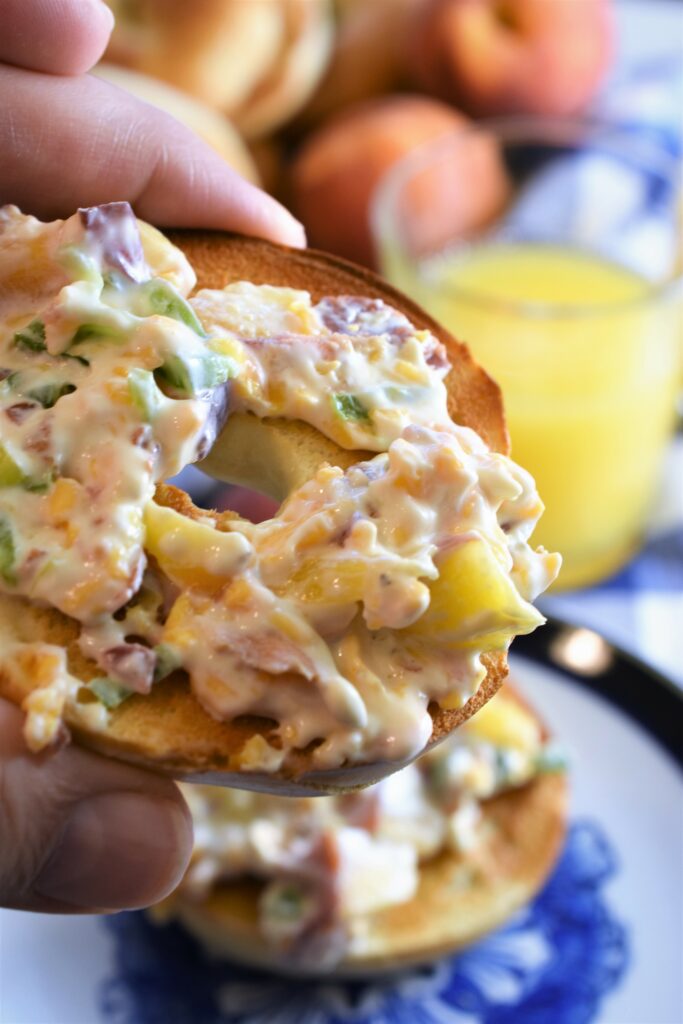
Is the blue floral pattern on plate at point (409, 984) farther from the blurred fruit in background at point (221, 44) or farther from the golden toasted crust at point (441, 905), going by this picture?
the blurred fruit in background at point (221, 44)

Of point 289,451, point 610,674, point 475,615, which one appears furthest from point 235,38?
point 475,615

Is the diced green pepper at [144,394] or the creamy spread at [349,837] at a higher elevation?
the diced green pepper at [144,394]

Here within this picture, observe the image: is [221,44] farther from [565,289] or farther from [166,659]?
[166,659]

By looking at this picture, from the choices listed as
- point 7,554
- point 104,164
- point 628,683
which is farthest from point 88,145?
point 628,683

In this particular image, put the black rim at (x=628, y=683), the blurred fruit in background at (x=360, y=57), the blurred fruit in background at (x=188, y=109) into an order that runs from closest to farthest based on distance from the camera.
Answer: the black rim at (x=628, y=683) → the blurred fruit in background at (x=188, y=109) → the blurred fruit in background at (x=360, y=57)

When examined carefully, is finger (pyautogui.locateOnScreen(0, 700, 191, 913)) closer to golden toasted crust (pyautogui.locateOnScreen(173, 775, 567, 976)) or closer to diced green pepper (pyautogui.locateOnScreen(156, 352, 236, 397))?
diced green pepper (pyautogui.locateOnScreen(156, 352, 236, 397))

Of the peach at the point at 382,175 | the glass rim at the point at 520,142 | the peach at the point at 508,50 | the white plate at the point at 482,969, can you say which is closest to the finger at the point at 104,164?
the glass rim at the point at 520,142
